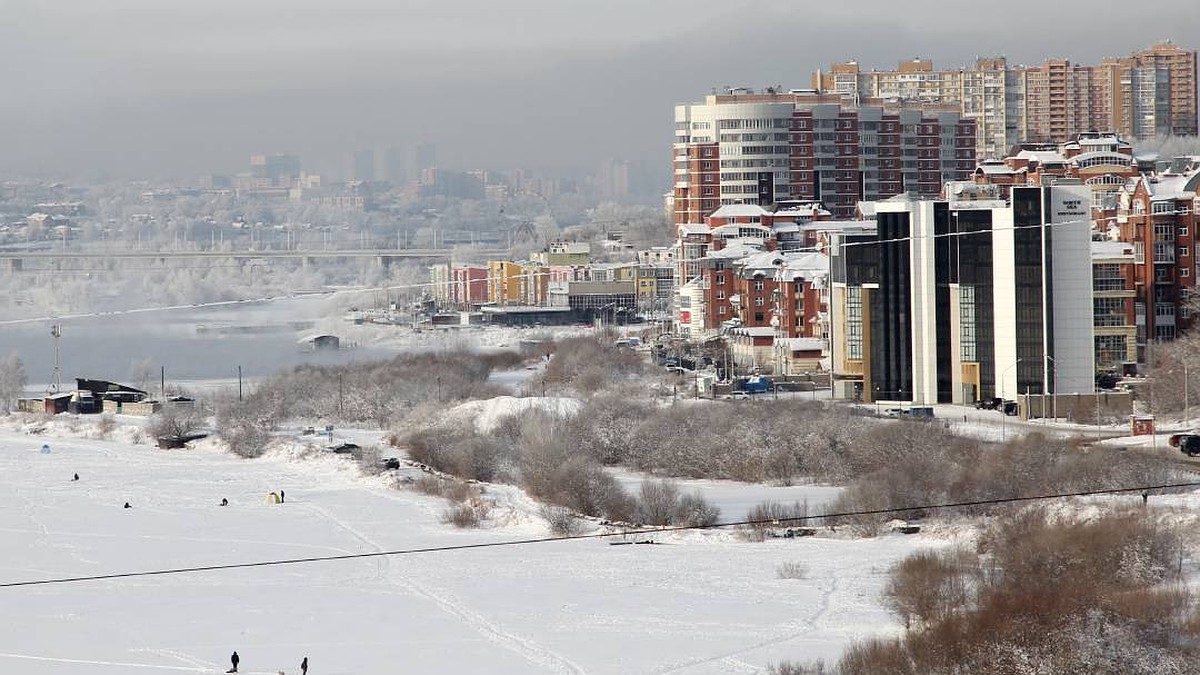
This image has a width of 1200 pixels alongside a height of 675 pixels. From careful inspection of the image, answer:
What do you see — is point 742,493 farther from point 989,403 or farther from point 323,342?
point 323,342

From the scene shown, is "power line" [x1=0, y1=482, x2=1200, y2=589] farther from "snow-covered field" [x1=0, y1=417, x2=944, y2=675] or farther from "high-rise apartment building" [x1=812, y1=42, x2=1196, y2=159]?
"high-rise apartment building" [x1=812, y1=42, x2=1196, y2=159]

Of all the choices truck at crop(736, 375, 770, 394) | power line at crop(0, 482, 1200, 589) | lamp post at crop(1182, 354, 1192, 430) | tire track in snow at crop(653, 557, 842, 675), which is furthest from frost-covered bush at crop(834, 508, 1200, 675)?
truck at crop(736, 375, 770, 394)

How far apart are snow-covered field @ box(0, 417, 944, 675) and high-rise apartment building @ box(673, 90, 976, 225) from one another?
14.6 metres

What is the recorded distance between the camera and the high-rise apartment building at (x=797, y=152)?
81.5 feet

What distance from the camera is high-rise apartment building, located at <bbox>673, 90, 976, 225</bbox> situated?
24.8 metres

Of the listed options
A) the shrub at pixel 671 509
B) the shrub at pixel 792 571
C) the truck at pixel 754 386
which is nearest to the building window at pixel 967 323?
the truck at pixel 754 386

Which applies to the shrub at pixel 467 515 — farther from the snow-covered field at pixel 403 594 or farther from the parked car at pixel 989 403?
the parked car at pixel 989 403

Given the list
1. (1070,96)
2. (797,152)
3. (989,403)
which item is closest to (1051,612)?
(989,403)

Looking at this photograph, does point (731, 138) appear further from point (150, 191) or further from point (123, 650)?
point (150, 191)

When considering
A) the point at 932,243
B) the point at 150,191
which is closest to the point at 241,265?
the point at 150,191

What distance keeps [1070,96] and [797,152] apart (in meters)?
10.2

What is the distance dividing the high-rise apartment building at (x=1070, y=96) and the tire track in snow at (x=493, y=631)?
1054 inches

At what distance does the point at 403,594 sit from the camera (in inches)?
295

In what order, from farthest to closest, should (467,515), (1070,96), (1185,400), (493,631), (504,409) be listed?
(1070,96)
(504,409)
(1185,400)
(467,515)
(493,631)
